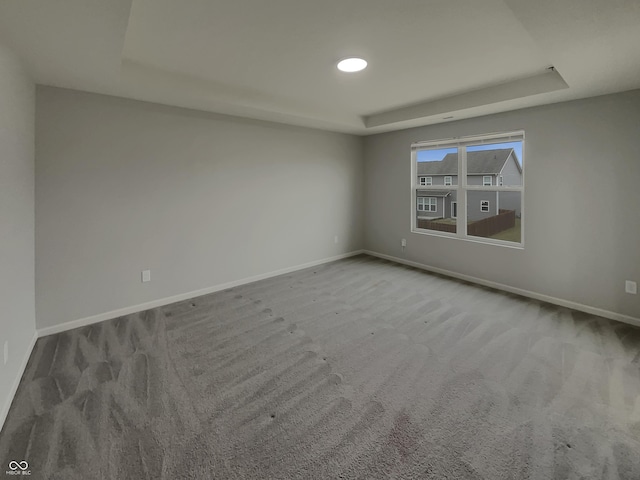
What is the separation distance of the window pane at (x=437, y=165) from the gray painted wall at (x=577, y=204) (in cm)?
32

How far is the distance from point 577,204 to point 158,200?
15.3 feet

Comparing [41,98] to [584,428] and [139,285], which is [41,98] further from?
[584,428]

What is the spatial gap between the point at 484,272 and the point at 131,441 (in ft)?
13.9

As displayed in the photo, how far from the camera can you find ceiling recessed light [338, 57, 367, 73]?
2604 millimetres

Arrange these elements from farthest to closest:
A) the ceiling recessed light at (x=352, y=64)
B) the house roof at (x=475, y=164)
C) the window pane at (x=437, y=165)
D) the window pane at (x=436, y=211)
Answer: the window pane at (x=436, y=211) < the window pane at (x=437, y=165) < the house roof at (x=475, y=164) < the ceiling recessed light at (x=352, y=64)

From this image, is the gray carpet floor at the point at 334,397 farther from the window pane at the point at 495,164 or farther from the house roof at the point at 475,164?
the house roof at the point at 475,164

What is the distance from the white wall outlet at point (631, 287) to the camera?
3.02 m

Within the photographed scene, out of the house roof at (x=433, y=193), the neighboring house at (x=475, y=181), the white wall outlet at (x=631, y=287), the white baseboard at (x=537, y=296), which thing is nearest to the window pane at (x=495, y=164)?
the neighboring house at (x=475, y=181)

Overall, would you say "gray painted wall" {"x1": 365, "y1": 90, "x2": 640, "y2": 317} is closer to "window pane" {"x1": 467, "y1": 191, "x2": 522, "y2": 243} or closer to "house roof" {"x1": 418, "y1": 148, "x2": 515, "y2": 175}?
"window pane" {"x1": 467, "y1": 191, "x2": 522, "y2": 243}

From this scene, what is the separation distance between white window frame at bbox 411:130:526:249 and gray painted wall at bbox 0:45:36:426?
182 inches

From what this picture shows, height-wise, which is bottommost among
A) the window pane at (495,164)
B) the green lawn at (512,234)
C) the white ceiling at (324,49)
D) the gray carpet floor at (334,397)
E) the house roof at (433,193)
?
the gray carpet floor at (334,397)

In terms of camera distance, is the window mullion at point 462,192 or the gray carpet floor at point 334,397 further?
the window mullion at point 462,192

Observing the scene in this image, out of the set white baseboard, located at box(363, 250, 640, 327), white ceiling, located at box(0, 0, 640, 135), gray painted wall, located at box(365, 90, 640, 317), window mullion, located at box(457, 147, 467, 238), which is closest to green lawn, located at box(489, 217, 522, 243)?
gray painted wall, located at box(365, 90, 640, 317)

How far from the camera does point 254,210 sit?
432 centimetres
